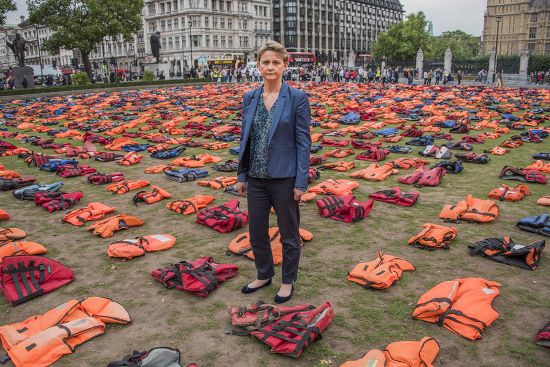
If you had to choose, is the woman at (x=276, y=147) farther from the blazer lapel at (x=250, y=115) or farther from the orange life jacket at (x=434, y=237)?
the orange life jacket at (x=434, y=237)

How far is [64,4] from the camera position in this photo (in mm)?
48906

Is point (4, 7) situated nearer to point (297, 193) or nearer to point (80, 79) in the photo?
point (80, 79)

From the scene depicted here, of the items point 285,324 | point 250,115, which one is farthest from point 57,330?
point 250,115

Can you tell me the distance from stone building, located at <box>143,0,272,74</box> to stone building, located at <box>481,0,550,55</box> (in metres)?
61.0

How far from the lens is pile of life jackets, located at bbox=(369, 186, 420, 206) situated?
775cm

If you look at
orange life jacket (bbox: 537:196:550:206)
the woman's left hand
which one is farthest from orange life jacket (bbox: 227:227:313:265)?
orange life jacket (bbox: 537:196:550:206)

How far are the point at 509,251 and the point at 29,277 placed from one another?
582 cm

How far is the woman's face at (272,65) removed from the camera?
3.94m

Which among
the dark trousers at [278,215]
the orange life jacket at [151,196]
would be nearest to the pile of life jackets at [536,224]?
the dark trousers at [278,215]

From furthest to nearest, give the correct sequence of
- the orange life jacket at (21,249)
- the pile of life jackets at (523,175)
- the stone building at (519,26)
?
1. the stone building at (519,26)
2. the pile of life jackets at (523,175)
3. the orange life jacket at (21,249)

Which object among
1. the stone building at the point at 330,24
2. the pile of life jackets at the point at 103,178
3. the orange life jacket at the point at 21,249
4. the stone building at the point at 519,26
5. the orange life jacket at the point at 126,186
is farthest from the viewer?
the stone building at the point at 330,24

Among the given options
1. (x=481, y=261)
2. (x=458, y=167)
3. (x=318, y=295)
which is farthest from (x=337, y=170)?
(x=318, y=295)

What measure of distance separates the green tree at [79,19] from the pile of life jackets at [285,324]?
5061cm

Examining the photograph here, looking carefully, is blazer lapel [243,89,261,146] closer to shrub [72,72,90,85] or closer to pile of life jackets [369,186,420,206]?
pile of life jackets [369,186,420,206]
